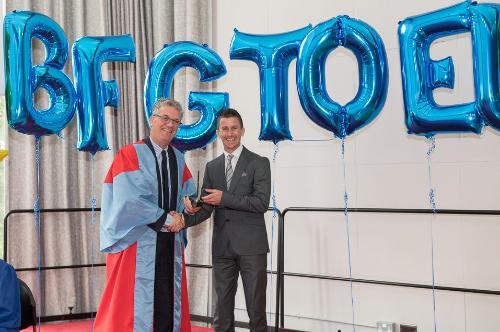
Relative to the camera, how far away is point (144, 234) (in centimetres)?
339

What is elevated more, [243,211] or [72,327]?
[243,211]

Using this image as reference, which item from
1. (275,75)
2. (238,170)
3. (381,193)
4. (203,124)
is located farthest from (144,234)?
(381,193)

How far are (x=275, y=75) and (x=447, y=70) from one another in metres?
0.96

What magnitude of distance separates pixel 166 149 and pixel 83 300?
2.50 meters

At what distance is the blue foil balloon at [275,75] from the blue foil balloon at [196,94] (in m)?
0.33

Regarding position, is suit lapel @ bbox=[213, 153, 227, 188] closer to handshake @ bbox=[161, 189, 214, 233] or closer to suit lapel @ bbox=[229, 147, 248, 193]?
suit lapel @ bbox=[229, 147, 248, 193]

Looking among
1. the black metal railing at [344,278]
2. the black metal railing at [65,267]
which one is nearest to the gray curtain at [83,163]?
the black metal railing at [65,267]

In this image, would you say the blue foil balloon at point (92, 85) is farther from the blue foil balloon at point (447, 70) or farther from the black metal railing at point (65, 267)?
the blue foil balloon at point (447, 70)

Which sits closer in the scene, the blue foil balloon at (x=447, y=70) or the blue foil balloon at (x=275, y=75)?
the blue foil balloon at (x=447, y=70)

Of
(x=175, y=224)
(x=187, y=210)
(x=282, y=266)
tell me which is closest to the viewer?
(x=175, y=224)

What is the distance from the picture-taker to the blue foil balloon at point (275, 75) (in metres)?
3.62

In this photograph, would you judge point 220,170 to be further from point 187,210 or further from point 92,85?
point 92,85

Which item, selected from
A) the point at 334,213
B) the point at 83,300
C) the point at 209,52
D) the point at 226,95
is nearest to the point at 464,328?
the point at 334,213

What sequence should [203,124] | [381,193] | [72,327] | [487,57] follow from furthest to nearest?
Answer: 1. [72,327]
2. [381,193]
3. [203,124]
4. [487,57]
